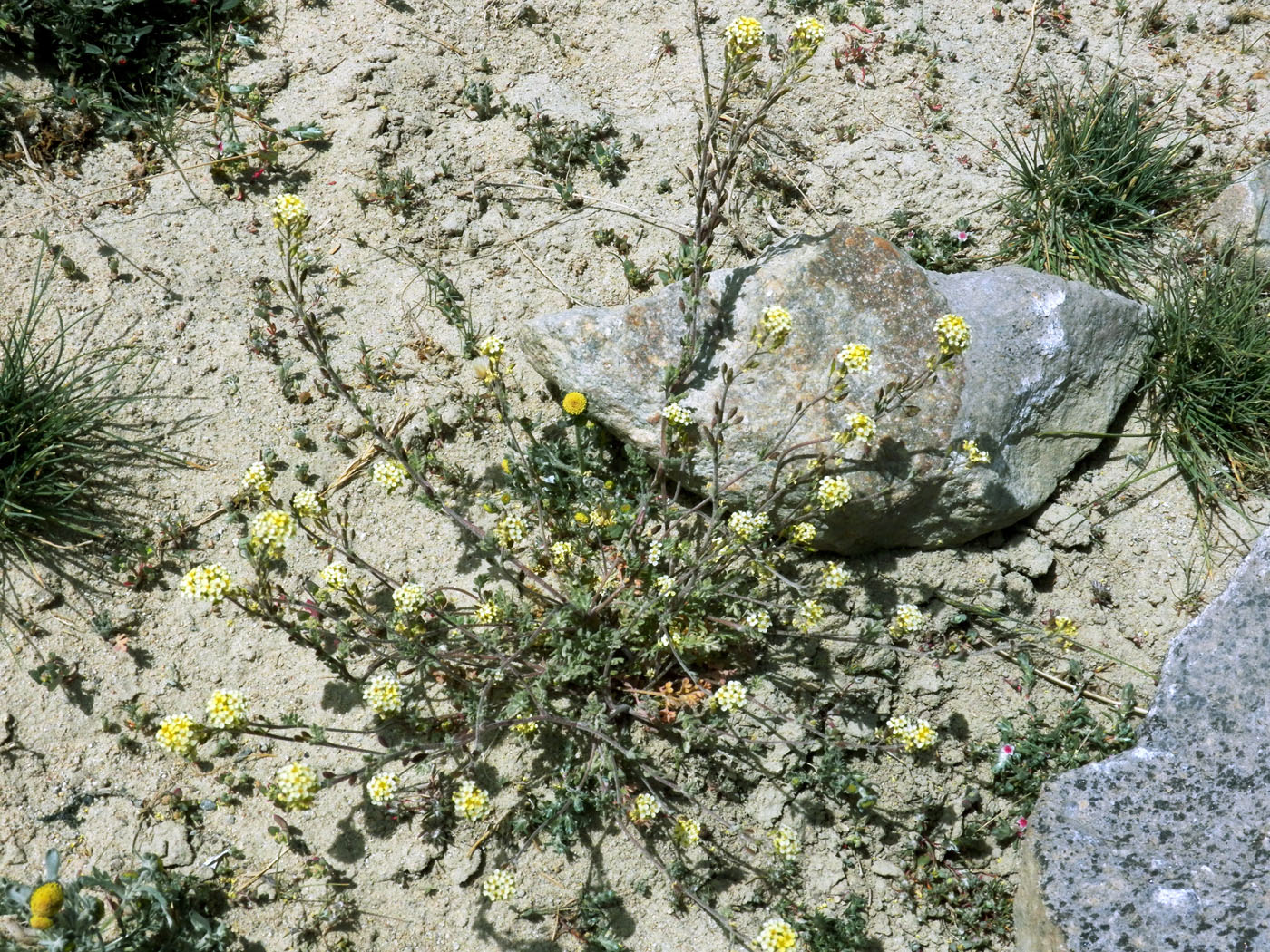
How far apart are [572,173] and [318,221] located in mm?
1261

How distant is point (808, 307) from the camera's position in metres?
4.13

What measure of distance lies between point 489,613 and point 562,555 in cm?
38

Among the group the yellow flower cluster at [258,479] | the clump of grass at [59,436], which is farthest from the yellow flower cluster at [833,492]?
the clump of grass at [59,436]

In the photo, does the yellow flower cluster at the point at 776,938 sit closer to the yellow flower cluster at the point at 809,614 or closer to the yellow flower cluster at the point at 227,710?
the yellow flower cluster at the point at 809,614

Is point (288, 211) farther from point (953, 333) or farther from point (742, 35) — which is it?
point (953, 333)

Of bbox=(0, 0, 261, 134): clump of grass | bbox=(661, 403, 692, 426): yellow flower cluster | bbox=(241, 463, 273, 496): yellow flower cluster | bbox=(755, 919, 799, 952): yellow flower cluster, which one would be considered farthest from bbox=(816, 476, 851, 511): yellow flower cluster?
bbox=(0, 0, 261, 134): clump of grass

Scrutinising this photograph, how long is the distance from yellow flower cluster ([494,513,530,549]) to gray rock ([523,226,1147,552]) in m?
0.59

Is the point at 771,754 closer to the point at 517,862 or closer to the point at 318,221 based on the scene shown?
the point at 517,862

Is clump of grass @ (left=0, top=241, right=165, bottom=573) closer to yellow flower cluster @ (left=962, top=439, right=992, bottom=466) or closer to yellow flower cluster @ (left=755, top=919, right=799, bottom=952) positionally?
yellow flower cluster @ (left=755, top=919, right=799, bottom=952)

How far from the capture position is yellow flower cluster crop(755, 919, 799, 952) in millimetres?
3188

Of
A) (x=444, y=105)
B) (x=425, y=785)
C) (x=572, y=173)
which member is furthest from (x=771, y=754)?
(x=444, y=105)

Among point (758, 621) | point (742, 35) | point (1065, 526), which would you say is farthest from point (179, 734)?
point (1065, 526)

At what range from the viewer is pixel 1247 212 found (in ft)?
15.8

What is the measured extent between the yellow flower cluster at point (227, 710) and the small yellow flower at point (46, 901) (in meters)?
0.67
